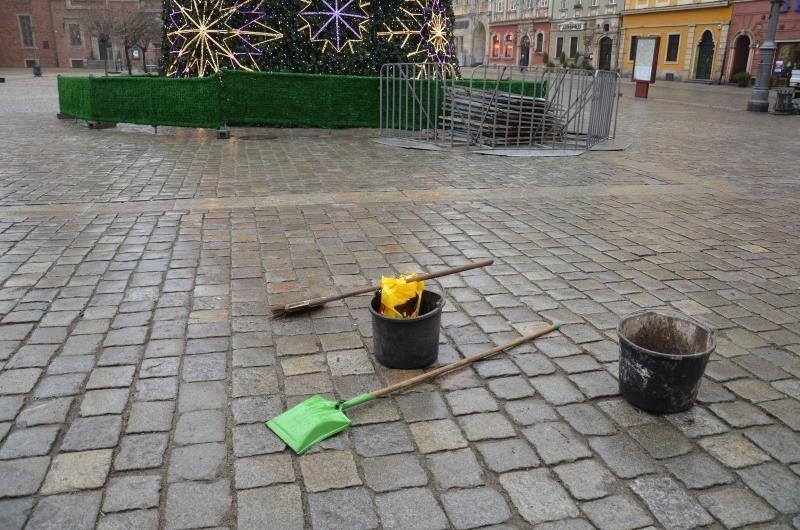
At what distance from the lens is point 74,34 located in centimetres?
5391

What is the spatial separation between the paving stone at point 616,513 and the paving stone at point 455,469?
45cm

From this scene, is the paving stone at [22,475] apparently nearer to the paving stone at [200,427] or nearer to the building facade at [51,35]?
the paving stone at [200,427]

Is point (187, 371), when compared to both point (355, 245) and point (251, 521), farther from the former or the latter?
point (355, 245)

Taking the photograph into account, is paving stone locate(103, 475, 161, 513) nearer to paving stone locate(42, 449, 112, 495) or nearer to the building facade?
paving stone locate(42, 449, 112, 495)

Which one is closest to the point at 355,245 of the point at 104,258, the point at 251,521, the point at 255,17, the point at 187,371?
the point at 104,258

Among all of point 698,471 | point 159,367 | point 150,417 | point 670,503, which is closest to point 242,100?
Answer: point 159,367

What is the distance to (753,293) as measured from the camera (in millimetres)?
4883

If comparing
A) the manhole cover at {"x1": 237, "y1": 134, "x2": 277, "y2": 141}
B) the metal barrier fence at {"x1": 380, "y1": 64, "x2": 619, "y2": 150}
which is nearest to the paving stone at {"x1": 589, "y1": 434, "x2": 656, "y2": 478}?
the metal barrier fence at {"x1": 380, "y1": 64, "x2": 619, "y2": 150}

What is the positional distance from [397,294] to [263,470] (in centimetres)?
121

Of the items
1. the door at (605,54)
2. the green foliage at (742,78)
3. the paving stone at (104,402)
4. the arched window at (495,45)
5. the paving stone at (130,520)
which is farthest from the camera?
the arched window at (495,45)

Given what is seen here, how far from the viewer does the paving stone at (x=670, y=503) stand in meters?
2.53

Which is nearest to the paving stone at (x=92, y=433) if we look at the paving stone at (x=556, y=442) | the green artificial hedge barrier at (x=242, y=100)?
the paving stone at (x=556, y=442)

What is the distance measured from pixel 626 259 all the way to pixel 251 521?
4157 mm

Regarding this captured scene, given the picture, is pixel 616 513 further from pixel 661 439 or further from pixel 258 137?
pixel 258 137
